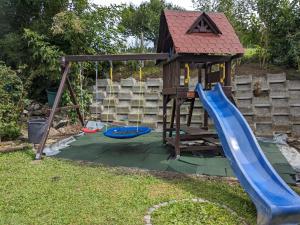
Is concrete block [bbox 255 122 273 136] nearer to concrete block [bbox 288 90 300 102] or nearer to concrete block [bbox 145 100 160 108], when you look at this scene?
concrete block [bbox 288 90 300 102]

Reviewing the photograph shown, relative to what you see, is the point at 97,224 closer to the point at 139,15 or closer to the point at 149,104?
the point at 149,104

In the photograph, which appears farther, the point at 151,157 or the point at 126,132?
the point at 126,132

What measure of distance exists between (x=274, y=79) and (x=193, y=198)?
5.50 meters

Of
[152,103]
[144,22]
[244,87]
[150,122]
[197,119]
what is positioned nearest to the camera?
[244,87]

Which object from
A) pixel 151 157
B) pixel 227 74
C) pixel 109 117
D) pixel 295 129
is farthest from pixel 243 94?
pixel 109 117

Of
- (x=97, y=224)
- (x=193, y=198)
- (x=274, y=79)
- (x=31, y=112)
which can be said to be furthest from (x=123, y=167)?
(x=31, y=112)

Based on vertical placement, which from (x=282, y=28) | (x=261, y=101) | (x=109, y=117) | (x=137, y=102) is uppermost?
(x=282, y=28)

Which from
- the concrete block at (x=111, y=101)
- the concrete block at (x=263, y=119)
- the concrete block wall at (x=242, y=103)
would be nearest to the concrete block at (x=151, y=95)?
the concrete block wall at (x=242, y=103)

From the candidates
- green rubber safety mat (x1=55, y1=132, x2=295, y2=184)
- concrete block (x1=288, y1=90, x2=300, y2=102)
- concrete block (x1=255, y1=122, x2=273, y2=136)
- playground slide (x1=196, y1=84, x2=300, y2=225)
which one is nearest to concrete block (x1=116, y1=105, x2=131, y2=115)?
green rubber safety mat (x1=55, y1=132, x2=295, y2=184)

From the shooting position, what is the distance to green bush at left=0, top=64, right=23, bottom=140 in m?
7.14

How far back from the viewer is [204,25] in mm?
5902

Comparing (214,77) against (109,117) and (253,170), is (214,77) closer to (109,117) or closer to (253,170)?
(253,170)

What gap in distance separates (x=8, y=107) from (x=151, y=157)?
3700 millimetres

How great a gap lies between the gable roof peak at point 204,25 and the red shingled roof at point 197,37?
0.07 metres
